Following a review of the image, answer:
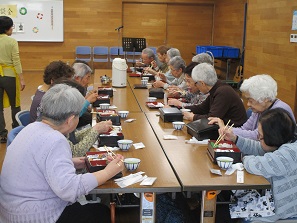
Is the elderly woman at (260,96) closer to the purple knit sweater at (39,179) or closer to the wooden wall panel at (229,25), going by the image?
the purple knit sweater at (39,179)

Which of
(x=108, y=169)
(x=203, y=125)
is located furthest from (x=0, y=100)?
(x=108, y=169)

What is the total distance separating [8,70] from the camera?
4902mm

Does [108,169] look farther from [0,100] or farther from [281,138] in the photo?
[0,100]

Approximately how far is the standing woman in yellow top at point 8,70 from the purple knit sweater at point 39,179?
3.19 metres

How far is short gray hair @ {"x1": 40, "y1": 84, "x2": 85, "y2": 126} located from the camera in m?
1.86

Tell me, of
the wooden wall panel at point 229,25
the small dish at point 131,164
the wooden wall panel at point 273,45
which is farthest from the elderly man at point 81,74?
the wooden wall panel at point 229,25

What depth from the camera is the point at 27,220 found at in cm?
178

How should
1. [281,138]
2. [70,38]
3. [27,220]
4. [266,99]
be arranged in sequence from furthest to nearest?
[70,38], [266,99], [281,138], [27,220]

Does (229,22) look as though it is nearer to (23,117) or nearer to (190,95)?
(190,95)

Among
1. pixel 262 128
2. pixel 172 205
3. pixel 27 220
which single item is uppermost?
pixel 262 128

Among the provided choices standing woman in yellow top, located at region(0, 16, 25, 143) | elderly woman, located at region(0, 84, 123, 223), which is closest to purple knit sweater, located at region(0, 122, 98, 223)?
elderly woman, located at region(0, 84, 123, 223)

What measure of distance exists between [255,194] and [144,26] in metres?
9.15

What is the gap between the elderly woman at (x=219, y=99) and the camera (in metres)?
3.32

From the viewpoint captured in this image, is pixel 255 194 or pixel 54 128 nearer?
pixel 54 128
